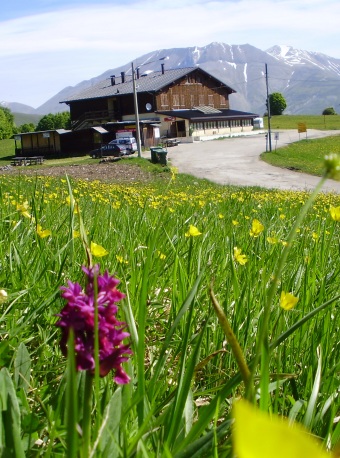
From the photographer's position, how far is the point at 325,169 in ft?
1.48

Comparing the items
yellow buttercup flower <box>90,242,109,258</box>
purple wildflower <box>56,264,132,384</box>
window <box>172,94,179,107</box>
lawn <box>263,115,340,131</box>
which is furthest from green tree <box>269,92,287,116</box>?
purple wildflower <box>56,264,132,384</box>

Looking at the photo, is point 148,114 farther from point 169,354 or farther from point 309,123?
point 169,354

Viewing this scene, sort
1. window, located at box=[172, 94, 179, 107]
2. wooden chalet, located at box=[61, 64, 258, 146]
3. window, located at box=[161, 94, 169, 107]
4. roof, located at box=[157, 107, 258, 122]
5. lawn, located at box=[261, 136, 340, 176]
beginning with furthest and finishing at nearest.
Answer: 1. window, located at box=[172, 94, 179, 107]
2. window, located at box=[161, 94, 169, 107]
3. roof, located at box=[157, 107, 258, 122]
4. wooden chalet, located at box=[61, 64, 258, 146]
5. lawn, located at box=[261, 136, 340, 176]

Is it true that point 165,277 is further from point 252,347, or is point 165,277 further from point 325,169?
point 325,169

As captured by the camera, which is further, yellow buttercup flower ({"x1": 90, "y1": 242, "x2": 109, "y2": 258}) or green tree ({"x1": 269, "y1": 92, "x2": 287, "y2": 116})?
green tree ({"x1": 269, "y1": 92, "x2": 287, "y2": 116})

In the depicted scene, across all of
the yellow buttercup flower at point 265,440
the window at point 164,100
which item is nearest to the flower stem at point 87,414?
the yellow buttercup flower at point 265,440

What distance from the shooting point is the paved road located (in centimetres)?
2795

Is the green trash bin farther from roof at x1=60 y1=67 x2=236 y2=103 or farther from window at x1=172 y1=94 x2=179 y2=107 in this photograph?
window at x1=172 y1=94 x2=179 y2=107

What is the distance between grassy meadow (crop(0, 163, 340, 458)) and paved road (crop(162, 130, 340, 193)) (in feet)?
64.2

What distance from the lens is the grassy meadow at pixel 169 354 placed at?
720mm

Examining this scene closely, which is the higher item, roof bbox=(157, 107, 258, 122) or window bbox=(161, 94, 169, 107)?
window bbox=(161, 94, 169, 107)

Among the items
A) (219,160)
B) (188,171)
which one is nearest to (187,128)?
(219,160)

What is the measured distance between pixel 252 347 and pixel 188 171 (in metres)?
31.0

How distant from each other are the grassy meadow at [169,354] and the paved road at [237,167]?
19570 millimetres
